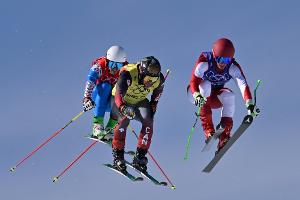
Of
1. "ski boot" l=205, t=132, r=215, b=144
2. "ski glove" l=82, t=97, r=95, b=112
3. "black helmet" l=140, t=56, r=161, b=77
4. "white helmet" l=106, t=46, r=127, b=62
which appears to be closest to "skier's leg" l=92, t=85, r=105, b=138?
"ski glove" l=82, t=97, r=95, b=112

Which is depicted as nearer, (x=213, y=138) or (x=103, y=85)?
(x=213, y=138)

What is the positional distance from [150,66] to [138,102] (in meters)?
1.37

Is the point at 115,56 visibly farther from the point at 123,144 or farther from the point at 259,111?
the point at 259,111

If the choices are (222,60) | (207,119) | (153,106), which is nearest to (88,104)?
(153,106)

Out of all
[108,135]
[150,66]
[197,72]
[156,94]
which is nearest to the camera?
[150,66]

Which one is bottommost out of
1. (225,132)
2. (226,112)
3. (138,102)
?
(138,102)

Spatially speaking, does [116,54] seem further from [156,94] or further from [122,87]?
[122,87]

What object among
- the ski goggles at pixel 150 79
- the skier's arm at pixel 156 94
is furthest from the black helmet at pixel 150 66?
the skier's arm at pixel 156 94

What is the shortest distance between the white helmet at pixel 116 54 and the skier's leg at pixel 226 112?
11.9 feet

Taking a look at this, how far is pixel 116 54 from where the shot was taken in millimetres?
22016

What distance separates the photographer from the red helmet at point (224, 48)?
765 inches

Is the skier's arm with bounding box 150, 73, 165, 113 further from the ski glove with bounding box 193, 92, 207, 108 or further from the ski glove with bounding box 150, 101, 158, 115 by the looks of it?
the ski glove with bounding box 193, 92, 207, 108

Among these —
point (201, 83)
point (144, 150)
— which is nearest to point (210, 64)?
point (201, 83)

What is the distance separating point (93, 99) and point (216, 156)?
453 centimetres
